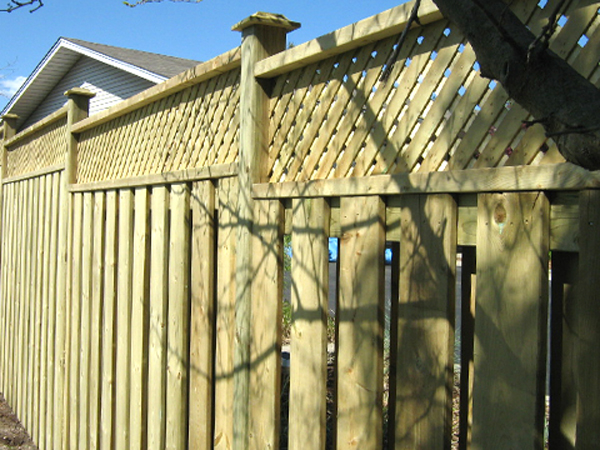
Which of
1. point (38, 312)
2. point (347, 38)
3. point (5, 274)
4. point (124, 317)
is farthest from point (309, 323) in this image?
point (5, 274)

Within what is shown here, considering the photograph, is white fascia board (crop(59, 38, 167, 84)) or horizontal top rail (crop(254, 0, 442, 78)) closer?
horizontal top rail (crop(254, 0, 442, 78))

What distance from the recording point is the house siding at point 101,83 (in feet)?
44.2

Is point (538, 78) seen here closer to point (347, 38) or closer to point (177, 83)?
point (347, 38)

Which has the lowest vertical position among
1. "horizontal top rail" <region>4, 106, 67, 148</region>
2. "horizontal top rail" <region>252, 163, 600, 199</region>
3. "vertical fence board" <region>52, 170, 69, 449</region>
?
"vertical fence board" <region>52, 170, 69, 449</region>

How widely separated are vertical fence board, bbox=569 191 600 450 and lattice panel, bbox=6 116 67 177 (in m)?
4.56

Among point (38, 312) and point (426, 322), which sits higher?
point (426, 322)

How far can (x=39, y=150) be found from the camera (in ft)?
20.3

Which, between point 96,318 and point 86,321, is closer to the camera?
point 96,318

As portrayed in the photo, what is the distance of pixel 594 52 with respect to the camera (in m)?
1.50

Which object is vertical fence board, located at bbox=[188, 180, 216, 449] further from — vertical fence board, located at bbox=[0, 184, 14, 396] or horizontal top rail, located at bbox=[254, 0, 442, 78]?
vertical fence board, located at bbox=[0, 184, 14, 396]

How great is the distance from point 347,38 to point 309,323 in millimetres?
1040

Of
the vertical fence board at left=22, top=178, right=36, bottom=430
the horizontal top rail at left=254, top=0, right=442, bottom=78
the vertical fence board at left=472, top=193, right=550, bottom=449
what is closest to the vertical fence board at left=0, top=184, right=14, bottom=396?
the vertical fence board at left=22, top=178, right=36, bottom=430

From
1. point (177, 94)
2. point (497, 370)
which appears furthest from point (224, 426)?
point (177, 94)

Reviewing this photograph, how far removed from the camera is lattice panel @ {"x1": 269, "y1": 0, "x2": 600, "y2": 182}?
1638mm
